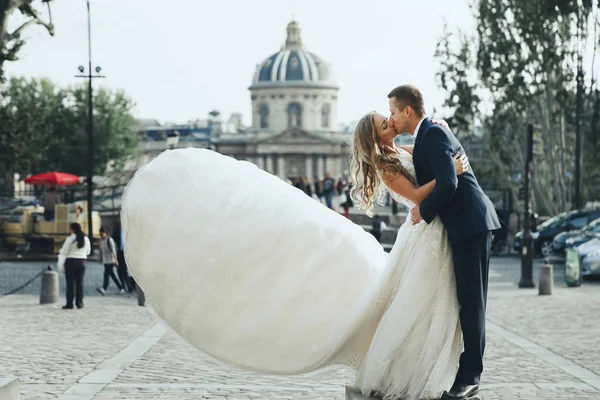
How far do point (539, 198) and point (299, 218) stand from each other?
38.3m

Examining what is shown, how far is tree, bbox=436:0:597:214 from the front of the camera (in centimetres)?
3878

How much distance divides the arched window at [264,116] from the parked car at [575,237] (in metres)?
126

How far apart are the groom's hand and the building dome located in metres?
152

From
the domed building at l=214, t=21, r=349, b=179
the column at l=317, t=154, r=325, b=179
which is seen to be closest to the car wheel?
the domed building at l=214, t=21, r=349, b=179

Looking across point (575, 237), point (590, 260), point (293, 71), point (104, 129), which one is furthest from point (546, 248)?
point (293, 71)

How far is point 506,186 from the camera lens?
4281 centimetres

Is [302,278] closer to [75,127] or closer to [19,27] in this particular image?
[19,27]

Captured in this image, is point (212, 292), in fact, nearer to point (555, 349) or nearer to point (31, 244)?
point (555, 349)

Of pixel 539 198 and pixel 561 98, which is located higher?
pixel 561 98

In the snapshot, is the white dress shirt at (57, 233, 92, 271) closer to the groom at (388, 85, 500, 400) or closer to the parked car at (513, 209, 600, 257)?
the groom at (388, 85, 500, 400)

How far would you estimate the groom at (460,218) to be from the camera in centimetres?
616

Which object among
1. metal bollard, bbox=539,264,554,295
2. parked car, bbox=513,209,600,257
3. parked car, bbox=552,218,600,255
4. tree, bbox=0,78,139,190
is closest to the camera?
metal bollard, bbox=539,264,554,295

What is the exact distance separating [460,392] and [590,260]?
2107 cm

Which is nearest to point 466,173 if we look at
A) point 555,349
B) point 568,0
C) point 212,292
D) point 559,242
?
point 212,292
